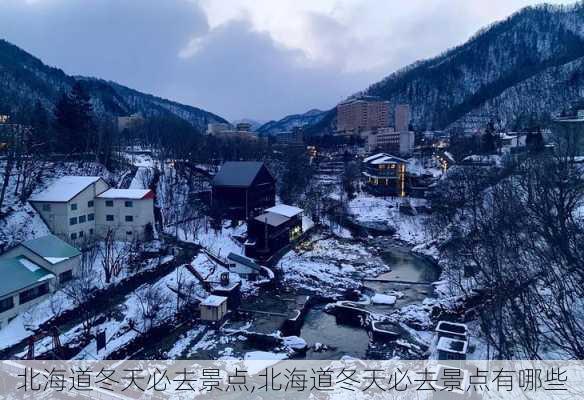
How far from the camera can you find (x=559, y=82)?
2948 inches

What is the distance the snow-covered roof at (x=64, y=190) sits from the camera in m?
18.8

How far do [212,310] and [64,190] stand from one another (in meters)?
11.0

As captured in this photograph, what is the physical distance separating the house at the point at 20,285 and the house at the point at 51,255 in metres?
0.19

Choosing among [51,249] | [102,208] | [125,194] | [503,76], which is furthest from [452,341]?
[503,76]

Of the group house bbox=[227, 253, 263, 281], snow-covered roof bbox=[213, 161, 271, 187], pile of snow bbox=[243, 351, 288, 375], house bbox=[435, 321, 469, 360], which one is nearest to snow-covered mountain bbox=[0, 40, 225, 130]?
snow-covered roof bbox=[213, 161, 271, 187]

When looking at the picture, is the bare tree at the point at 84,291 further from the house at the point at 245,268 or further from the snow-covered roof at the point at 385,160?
the snow-covered roof at the point at 385,160

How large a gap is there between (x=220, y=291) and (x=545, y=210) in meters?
13.4

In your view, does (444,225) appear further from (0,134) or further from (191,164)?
(0,134)

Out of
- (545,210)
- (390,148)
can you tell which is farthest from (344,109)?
(545,210)

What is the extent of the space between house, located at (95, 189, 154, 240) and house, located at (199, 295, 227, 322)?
7.43m

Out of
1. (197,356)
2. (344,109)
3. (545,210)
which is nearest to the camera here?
(545,210)

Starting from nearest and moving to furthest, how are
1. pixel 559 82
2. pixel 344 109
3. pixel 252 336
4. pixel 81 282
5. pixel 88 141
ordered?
pixel 252 336, pixel 81 282, pixel 88 141, pixel 559 82, pixel 344 109

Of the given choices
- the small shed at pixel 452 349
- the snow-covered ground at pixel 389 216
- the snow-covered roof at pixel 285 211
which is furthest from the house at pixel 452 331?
the snow-covered ground at pixel 389 216

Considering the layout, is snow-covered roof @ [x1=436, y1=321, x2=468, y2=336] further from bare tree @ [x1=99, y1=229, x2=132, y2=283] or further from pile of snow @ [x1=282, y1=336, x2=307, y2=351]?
bare tree @ [x1=99, y1=229, x2=132, y2=283]
